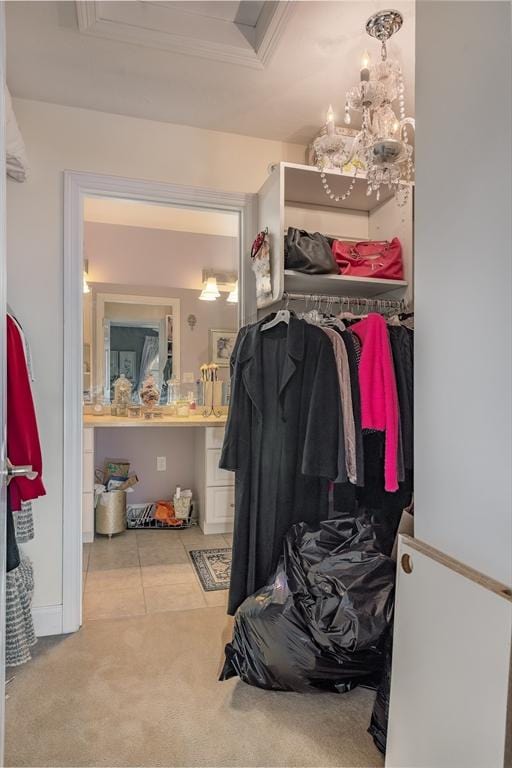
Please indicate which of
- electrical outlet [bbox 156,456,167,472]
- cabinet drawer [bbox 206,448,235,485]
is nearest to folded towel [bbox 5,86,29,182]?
cabinet drawer [bbox 206,448,235,485]

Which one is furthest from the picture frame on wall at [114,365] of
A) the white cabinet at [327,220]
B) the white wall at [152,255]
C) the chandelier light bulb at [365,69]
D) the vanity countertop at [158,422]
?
the chandelier light bulb at [365,69]

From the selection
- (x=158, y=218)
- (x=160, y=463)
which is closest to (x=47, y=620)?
(x=160, y=463)

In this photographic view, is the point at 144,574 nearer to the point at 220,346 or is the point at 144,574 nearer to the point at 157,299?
the point at 220,346

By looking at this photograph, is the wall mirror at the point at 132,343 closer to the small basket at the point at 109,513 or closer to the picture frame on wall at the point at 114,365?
the picture frame on wall at the point at 114,365

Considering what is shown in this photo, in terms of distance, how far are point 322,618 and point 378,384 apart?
918 millimetres

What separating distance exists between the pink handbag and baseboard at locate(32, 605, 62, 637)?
2156 millimetres

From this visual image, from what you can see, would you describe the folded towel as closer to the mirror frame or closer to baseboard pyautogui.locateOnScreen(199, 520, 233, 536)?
the mirror frame

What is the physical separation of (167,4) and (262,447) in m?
1.74

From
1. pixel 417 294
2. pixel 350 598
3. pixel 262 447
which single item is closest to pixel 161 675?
pixel 350 598

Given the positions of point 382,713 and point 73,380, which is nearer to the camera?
point 382,713

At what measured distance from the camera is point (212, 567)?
9.94 feet

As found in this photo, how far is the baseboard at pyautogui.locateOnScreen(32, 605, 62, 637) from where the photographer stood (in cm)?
217

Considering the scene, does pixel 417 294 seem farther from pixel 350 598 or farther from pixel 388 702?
pixel 388 702

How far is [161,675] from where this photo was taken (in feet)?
6.19
